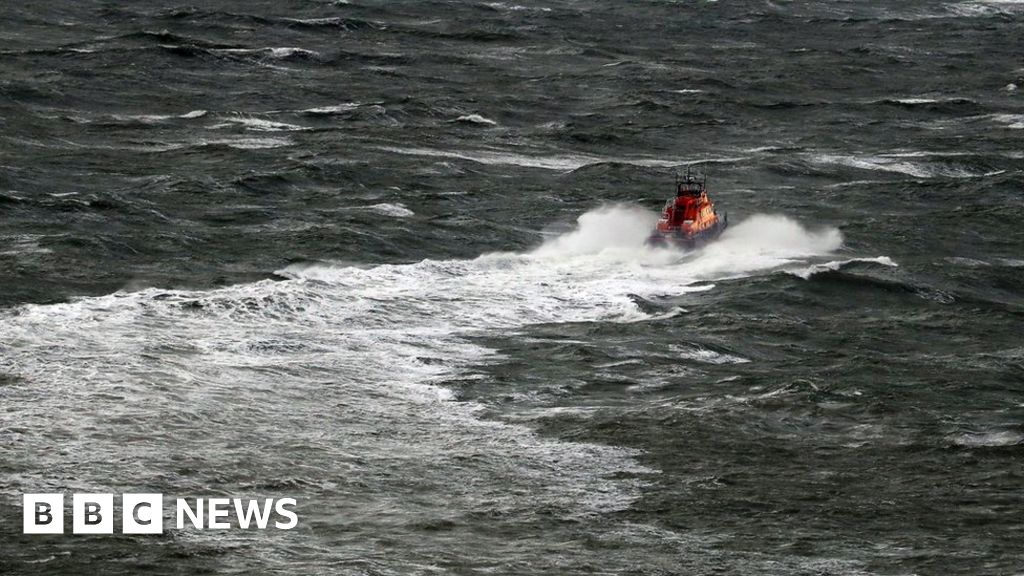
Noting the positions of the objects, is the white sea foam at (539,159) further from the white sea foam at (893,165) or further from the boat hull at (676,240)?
the boat hull at (676,240)

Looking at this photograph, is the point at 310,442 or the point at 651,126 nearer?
the point at 310,442

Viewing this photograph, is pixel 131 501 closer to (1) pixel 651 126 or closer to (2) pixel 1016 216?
(2) pixel 1016 216

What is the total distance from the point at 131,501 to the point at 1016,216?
49.3 m

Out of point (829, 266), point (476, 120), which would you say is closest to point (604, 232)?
point (829, 266)

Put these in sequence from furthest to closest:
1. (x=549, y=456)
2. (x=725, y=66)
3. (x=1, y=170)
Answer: (x=725, y=66)
(x=1, y=170)
(x=549, y=456)

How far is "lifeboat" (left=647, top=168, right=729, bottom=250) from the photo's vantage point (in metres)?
69.4

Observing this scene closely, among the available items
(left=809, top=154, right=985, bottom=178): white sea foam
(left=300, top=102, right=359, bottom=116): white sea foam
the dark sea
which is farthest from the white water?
(left=300, top=102, right=359, bottom=116): white sea foam

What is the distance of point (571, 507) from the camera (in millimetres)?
42688

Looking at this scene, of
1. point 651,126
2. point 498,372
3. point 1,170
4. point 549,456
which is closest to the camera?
point 549,456

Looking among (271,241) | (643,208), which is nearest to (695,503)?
(271,241)

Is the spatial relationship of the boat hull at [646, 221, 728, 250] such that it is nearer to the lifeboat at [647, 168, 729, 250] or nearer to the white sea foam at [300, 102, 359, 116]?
the lifeboat at [647, 168, 729, 250]

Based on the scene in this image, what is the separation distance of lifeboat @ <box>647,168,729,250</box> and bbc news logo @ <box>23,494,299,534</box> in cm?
3003

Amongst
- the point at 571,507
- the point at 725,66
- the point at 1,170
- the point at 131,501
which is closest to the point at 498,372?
the point at 571,507

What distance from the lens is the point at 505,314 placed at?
60188 mm
